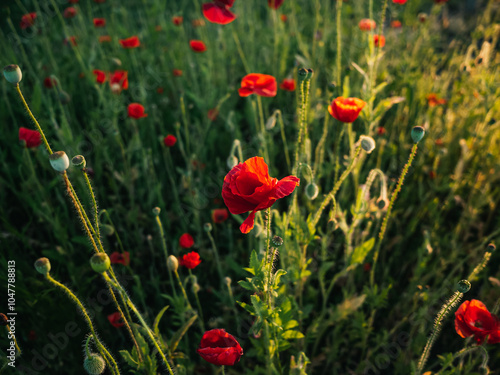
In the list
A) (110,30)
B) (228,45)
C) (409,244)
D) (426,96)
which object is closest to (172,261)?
(409,244)

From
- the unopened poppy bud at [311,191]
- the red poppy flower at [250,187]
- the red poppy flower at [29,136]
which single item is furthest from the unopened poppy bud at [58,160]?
the red poppy flower at [29,136]

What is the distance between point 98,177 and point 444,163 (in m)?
2.09

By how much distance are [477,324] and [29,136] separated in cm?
195

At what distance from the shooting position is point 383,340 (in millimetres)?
1519

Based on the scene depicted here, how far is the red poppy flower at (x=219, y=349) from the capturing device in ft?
3.37

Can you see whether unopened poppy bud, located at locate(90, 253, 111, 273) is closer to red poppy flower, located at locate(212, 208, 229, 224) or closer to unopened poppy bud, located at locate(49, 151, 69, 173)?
unopened poppy bud, located at locate(49, 151, 69, 173)

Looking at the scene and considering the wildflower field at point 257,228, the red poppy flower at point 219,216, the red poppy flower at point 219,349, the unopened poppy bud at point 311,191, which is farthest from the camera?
the red poppy flower at point 219,216

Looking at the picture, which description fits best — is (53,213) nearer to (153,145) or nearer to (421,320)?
(153,145)

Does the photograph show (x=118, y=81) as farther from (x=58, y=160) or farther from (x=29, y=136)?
(x=58, y=160)

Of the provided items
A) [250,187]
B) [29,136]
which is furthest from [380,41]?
[29,136]

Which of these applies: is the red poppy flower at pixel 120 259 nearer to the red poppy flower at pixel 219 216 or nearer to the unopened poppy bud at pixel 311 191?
the red poppy flower at pixel 219 216

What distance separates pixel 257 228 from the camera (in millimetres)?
1382

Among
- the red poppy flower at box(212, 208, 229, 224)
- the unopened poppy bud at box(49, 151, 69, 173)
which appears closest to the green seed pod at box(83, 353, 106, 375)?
the unopened poppy bud at box(49, 151, 69, 173)

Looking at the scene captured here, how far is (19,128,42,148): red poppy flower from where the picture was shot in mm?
1724
